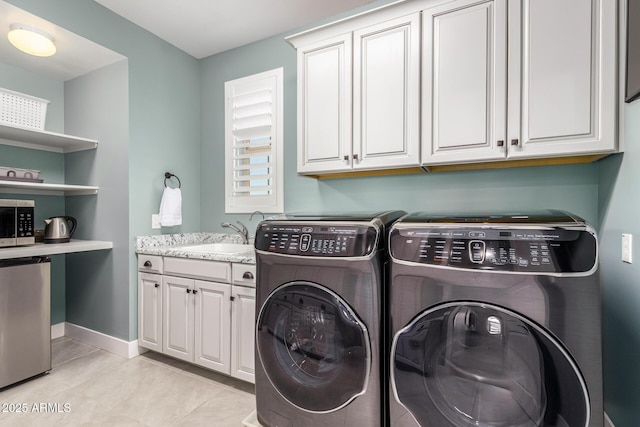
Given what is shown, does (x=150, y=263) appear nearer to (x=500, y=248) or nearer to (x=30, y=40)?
(x=30, y=40)

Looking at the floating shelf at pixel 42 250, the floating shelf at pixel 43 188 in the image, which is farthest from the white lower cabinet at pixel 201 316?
the floating shelf at pixel 43 188

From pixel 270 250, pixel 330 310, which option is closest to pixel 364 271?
pixel 330 310

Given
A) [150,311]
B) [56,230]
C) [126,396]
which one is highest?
[56,230]

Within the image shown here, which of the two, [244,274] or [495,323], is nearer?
[495,323]

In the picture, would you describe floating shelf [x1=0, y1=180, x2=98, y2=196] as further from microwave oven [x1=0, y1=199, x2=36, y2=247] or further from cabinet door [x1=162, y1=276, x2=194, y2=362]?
cabinet door [x1=162, y1=276, x2=194, y2=362]

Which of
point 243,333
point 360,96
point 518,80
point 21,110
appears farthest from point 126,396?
point 518,80

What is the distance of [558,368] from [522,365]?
100 mm

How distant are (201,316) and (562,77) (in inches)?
99.3

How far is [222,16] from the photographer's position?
2527 mm

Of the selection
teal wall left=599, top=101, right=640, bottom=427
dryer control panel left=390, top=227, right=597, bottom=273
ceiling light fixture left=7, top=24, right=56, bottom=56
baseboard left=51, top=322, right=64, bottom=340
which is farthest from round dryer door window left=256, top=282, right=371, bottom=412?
baseboard left=51, top=322, right=64, bottom=340

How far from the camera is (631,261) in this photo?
1308mm

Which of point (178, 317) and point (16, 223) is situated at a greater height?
point (16, 223)

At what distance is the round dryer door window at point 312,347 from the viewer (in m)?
1.32

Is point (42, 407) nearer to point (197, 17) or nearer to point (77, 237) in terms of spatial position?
point (77, 237)
